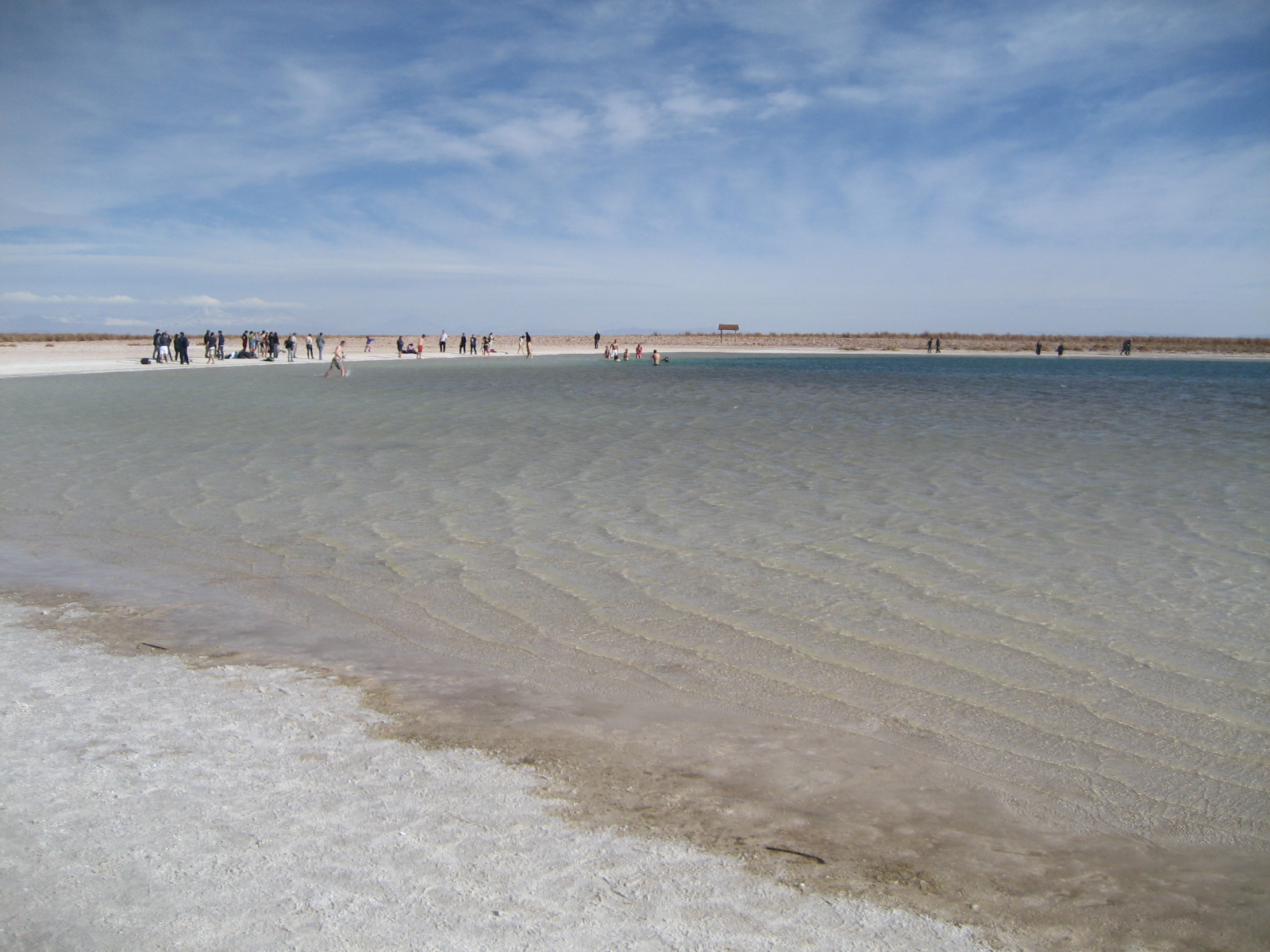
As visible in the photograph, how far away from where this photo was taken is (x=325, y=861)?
2.99m

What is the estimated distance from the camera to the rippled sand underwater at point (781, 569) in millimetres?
4430

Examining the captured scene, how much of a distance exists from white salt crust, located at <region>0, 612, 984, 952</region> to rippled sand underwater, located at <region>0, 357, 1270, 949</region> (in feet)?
3.91

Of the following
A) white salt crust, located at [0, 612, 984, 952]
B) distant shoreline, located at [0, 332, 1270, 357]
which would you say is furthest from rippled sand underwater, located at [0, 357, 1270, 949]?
distant shoreline, located at [0, 332, 1270, 357]

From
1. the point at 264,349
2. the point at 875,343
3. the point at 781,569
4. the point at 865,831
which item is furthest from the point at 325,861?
the point at 875,343

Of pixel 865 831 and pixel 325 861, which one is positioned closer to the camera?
pixel 325 861

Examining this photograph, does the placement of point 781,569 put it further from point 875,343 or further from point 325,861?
point 875,343

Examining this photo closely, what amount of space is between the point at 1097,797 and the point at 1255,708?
1620 millimetres

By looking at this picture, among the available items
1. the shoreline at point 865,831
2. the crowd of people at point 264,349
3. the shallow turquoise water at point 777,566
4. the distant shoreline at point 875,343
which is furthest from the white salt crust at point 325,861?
the distant shoreline at point 875,343

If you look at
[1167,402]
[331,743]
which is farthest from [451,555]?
[1167,402]

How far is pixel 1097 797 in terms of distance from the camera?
370 centimetres

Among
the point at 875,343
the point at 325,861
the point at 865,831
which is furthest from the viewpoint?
the point at 875,343

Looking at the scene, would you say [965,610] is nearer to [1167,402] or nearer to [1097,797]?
[1097,797]

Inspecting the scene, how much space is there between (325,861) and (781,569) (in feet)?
15.9

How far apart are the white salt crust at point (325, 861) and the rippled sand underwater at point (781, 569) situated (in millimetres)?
1192
